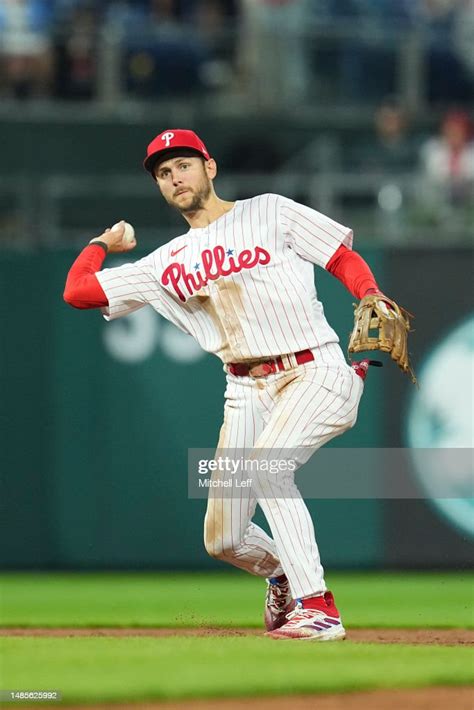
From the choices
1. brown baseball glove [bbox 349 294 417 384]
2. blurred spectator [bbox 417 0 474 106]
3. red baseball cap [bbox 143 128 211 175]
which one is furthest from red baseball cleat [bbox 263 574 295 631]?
blurred spectator [bbox 417 0 474 106]

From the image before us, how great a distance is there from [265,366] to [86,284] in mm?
884

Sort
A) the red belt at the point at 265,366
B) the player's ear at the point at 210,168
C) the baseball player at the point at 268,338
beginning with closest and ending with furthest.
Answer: the baseball player at the point at 268,338 → the red belt at the point at 265,366 → the player's ear at the point at 210,168

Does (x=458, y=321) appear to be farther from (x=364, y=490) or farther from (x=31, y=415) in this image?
(x=31, y=415)

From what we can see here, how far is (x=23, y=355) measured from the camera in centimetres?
1009

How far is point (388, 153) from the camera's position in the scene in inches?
466

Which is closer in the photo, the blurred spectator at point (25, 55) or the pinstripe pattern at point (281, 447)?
the pinstripe pattern at point (281, 447)

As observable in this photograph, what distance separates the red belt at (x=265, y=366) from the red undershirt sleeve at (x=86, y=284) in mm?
675

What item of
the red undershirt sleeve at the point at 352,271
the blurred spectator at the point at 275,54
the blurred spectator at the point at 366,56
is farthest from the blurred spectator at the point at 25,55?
the red undershirt sleeve at the point at 352,271

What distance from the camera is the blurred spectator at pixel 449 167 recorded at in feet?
34.2

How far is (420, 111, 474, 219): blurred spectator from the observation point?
1043 centimetres

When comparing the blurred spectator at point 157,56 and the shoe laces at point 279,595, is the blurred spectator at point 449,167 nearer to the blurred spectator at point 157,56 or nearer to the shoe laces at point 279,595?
the blurred spectator at point 157,56

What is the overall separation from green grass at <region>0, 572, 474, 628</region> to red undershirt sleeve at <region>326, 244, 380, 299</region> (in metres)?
1.88

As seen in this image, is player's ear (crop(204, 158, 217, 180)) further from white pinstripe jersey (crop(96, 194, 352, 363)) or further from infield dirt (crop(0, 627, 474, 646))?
infield dirt (crop(0, 627, 474, 646))

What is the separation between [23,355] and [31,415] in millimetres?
465
